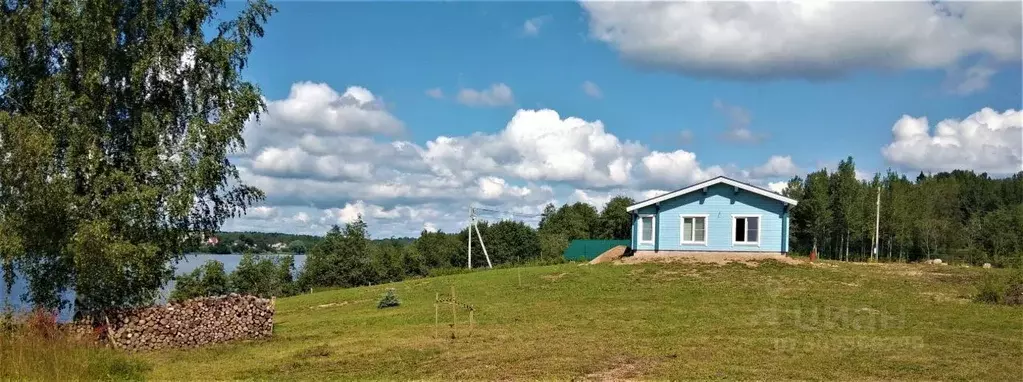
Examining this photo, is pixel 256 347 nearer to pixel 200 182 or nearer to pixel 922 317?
pixel 200 182

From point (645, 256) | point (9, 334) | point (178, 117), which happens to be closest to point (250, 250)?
point (645, 256)

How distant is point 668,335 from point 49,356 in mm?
11420

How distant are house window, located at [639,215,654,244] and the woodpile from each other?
809 inches

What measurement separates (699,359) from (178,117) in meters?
14.1

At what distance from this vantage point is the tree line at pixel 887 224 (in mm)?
60438

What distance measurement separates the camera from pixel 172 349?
57.2 ft

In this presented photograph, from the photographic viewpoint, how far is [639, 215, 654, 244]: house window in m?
35.4

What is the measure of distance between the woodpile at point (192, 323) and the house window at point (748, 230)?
71.4 ft

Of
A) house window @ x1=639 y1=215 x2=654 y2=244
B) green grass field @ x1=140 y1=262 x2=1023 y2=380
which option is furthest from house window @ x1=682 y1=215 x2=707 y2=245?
green grass field @ x1=140 y1=262 x2=1023 y2=380

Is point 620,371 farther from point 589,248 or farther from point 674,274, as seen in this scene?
point 589,248

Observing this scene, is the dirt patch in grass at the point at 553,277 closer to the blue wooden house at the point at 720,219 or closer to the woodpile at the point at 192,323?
the blue wooden house at the point at 720,219

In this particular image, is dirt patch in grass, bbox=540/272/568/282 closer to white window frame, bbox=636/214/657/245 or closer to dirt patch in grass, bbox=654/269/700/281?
dirt patch in grass, bbox=654/269/700/281

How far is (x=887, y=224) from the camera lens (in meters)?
60.0

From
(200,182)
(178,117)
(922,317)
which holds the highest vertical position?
(178,117)
